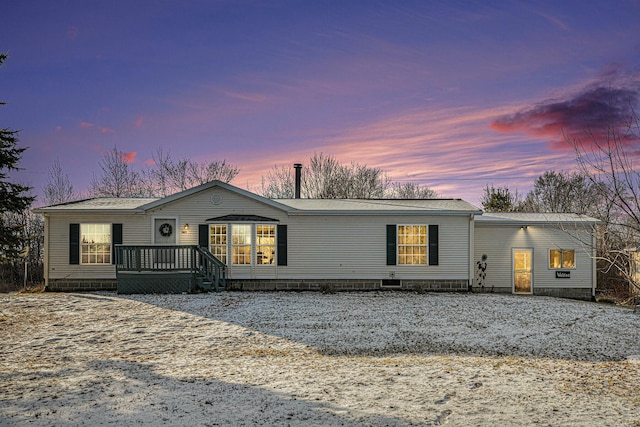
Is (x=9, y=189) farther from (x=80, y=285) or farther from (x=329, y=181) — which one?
→ (x=329, y=181)

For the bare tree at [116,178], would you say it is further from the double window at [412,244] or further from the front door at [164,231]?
the double window at [412,244]

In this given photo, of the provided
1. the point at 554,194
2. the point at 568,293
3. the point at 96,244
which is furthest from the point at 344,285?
the point at 554,194

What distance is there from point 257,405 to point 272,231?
10.5m

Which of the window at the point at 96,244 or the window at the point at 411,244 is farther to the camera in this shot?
the window at the point at 411,244

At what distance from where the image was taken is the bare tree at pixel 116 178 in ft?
106

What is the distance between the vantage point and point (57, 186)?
31.2m

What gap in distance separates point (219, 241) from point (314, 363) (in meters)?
9.23

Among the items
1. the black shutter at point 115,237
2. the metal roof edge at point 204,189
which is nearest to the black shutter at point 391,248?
the metal roof edge at point 204,189

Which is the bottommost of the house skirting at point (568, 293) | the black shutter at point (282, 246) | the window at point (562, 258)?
the house skirting at point (568, 293)

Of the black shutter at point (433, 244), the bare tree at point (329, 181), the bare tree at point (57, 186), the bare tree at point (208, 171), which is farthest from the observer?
the bare tree at point (208, 171)

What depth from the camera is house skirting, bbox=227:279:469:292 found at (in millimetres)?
15148

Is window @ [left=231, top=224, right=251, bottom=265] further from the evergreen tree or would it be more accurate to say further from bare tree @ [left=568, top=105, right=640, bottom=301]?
bare tree @ [left=568, top=105, right=640, bottom=301]

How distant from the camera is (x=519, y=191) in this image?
3741 cm

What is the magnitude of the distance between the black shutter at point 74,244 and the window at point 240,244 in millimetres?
5384
